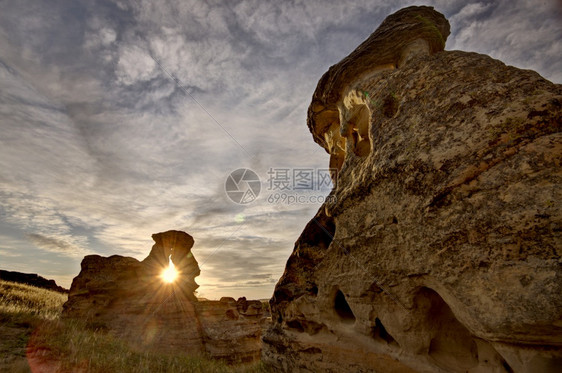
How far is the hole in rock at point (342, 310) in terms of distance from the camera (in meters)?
6.00

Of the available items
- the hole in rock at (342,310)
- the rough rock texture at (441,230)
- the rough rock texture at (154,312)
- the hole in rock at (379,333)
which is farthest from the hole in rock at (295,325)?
the rough rock texture at (154,312)

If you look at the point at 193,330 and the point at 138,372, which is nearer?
the point at 138,372

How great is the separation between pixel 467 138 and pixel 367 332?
3.78 metres

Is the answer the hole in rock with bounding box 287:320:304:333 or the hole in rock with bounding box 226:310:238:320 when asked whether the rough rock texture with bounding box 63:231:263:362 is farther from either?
the hole in rock with bounding box 287:320:304:333

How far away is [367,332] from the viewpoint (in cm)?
508

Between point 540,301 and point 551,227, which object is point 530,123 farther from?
point 540,301

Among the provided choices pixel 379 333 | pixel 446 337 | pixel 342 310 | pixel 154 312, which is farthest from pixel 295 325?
pixel 154 312

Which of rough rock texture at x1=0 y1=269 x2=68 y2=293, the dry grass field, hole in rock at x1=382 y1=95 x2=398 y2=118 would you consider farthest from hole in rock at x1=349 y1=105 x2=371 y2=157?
rough rock texture at x1=0 y1=269 x2=68 y2=293

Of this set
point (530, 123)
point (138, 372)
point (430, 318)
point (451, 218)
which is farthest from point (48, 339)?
point (530, 123)

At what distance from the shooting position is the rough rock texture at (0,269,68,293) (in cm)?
2688

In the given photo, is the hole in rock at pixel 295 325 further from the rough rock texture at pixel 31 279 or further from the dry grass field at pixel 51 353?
the rough rock texture at pixel 31 279

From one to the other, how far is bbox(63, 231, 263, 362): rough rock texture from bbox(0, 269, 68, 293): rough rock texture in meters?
16.9

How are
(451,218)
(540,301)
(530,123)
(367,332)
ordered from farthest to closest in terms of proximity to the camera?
(367,332) < (451,218) < (530,123) < (540,301)

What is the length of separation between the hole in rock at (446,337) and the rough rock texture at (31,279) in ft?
119
